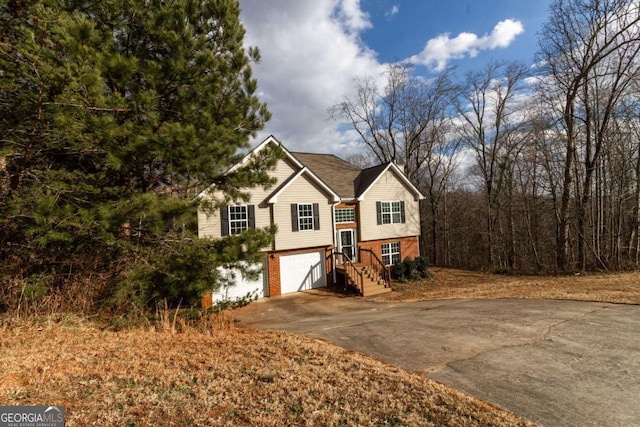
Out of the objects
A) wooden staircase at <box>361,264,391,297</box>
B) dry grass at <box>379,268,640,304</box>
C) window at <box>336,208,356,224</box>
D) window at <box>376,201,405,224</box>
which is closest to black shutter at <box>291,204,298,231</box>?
window at <box>336,208,356,224</box>

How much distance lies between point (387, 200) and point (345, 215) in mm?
3423

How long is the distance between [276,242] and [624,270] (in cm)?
1847

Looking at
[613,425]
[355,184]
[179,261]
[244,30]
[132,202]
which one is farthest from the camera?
[355,184]

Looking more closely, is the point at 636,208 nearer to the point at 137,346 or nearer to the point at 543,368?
the point at 543,368

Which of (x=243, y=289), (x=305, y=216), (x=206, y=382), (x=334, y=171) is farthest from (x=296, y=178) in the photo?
(x=206, y=382)

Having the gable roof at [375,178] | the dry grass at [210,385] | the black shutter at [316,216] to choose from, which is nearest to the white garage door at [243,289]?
the black shutter at [316,216]

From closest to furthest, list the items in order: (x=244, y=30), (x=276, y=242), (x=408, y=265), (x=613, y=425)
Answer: (x=613, y=425), (x=244, y=30), (x=276, y=242), (x=408, y=265)

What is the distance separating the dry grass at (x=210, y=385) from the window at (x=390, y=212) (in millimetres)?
14233

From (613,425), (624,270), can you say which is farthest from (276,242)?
(624,270)

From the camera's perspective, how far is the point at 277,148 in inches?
369

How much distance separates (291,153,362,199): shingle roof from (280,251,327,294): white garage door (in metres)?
4.26

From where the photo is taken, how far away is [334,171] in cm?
2123

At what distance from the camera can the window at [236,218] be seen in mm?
14078

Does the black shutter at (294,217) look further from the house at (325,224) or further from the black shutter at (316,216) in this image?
the black shutter at (316,216)
